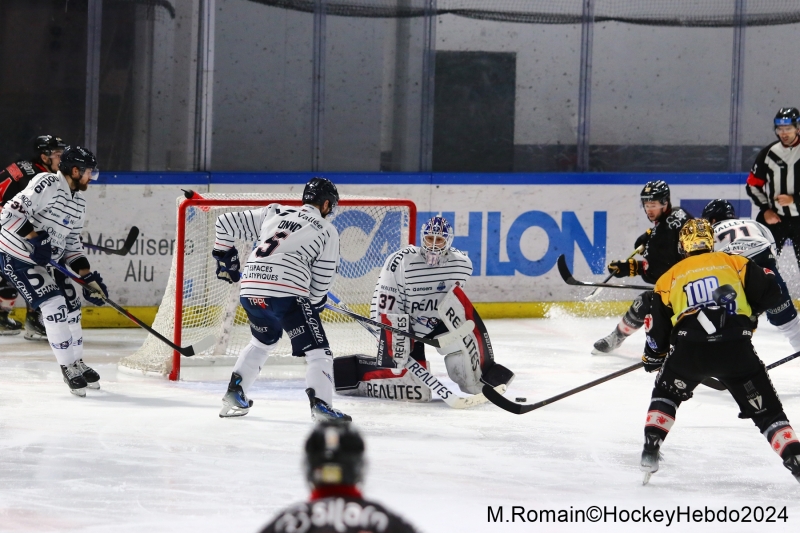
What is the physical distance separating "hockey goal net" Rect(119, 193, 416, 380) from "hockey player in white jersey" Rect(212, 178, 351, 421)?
971 millimetres

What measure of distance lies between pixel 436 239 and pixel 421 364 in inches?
21.5

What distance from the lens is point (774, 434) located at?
3.52m

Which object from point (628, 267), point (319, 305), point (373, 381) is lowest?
point (373, 381)

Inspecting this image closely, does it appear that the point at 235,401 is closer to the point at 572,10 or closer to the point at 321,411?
the point at 321,411

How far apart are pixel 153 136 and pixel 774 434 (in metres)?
4.70

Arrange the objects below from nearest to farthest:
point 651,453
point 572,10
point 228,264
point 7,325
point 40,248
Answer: point 651,453
point 228,264
point 40,248
point 7,325
point 572,10

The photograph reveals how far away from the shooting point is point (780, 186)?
629cm

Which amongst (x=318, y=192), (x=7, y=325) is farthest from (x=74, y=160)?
(x=7, y=325)

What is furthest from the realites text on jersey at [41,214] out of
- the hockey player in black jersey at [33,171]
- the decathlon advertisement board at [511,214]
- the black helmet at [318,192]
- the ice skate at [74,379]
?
the decathlon advertisement board at [511,214]

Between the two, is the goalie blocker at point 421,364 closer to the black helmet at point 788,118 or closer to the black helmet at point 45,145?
the black helmet at point 45,145

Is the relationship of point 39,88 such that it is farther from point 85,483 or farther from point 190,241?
point 85,483

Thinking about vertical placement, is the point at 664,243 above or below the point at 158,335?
above

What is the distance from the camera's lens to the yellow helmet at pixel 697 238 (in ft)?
11.8

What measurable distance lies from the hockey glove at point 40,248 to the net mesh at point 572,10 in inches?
123
